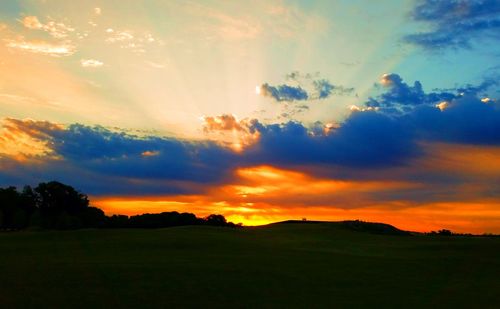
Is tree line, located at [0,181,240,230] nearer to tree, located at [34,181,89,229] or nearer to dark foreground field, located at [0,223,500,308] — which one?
tree, located at [34,181,89,229]

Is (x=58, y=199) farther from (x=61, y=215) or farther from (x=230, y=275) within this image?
(x=230, y=275)

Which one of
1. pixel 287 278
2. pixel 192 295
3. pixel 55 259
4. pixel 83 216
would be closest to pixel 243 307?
pixel 192 295

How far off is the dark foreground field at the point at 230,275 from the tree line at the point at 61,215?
4897cm

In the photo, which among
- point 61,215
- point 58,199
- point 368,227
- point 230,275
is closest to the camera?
point 230,275

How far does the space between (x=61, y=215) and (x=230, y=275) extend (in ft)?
252

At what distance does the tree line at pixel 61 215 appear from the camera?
9319cm

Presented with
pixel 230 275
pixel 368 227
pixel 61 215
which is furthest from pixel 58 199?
pixel 230 275

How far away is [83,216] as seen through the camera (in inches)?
4102

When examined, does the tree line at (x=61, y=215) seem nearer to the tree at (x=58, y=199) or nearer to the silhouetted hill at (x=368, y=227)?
the tree at (x=58, y=199)

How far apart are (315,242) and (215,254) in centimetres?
1707

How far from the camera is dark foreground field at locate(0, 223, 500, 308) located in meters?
20.0

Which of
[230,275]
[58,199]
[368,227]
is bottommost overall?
[230,275]

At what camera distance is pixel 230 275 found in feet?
83.3

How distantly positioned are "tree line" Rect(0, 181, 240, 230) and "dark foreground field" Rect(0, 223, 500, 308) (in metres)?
49.0
